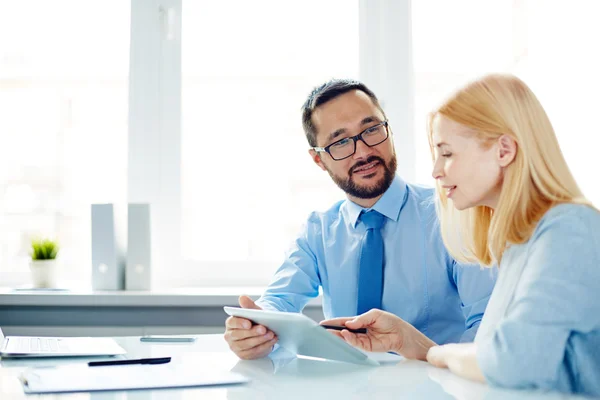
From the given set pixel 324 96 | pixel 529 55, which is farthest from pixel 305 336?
pixel 529 55

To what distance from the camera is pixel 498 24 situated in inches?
A: 117

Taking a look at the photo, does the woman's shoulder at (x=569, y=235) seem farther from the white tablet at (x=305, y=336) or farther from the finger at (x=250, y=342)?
the finger at (x=250, y=342)

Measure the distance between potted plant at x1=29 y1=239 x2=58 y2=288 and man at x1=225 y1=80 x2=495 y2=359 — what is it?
1.24 metres

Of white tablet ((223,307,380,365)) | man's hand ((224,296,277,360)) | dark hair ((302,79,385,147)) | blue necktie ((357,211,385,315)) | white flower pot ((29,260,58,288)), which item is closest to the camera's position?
white tablet ((223,307,380,365))

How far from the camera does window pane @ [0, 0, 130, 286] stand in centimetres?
302

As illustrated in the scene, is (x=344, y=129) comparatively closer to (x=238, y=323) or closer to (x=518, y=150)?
(x=238, y=323)

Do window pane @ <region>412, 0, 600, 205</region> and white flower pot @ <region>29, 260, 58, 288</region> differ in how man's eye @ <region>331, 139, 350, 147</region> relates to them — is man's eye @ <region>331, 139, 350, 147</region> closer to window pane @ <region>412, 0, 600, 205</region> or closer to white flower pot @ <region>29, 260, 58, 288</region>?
window pane @ <region>412, 0, 600, 205</region>

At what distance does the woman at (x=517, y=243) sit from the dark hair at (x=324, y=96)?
78 cm

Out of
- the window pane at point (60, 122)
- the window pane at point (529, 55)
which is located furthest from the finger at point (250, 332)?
the window pane at point (60, 122)

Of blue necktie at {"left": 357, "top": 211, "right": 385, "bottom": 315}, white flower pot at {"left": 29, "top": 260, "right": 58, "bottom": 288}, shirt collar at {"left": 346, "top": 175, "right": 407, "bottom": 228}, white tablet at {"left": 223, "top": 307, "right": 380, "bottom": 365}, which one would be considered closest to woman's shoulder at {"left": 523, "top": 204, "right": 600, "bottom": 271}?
white tablet at {"left": 223, "top": 307, "right": 380, "bottom": 365}

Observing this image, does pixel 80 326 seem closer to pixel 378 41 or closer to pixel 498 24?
pixel 378 41

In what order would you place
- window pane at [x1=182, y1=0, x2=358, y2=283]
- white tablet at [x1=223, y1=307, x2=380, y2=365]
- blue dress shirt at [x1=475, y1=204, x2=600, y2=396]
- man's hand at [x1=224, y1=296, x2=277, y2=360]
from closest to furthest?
blue dress shirt at [x1=475, y1=204, x2=600, y2=396] < white tablet at [x1=223, y1=307, x2=380, y2=365] < man's hand at [x1=224, y1=296, x2=277, y2=360] < window pane at [x1=182, y1=0, x2=358, y2=283]

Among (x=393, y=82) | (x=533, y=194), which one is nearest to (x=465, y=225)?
(x=533, y=194)

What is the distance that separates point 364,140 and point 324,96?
0.22 meters
